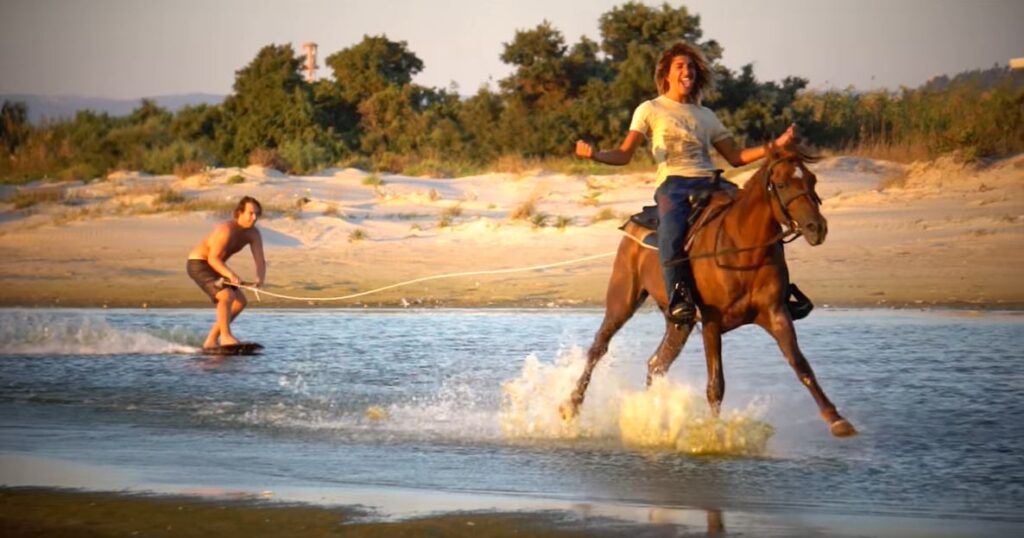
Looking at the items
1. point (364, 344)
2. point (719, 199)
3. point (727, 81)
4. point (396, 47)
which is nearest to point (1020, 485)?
point (719, 199)

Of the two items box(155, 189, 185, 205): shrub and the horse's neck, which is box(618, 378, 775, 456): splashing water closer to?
the horse's neck

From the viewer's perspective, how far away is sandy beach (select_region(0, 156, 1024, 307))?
60.5ft

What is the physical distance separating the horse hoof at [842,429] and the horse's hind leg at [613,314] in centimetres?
201

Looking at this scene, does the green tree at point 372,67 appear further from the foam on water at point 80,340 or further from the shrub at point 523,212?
the foam on water at point 80,340

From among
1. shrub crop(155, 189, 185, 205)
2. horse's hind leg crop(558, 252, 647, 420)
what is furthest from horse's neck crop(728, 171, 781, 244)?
shrub crop(155, 189, 185, 205)

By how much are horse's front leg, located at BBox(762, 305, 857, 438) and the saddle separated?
158 mm

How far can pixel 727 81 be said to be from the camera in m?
34.2

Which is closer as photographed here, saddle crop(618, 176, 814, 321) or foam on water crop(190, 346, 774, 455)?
foam on water crop(190, 346, 774, 455)

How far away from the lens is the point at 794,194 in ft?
29.2

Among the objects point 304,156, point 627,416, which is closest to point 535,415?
point 627,416

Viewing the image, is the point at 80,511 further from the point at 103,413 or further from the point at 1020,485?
the point at 1020,485

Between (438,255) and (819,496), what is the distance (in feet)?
44.1

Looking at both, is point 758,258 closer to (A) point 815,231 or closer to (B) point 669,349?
(A) point 815,231

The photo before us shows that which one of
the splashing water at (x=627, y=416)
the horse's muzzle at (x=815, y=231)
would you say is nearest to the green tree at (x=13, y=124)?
the splashing water at (x=627, y=416)
